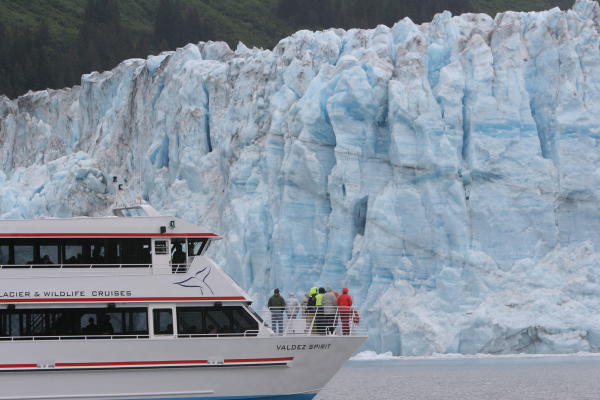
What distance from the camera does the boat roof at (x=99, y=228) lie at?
761 inches

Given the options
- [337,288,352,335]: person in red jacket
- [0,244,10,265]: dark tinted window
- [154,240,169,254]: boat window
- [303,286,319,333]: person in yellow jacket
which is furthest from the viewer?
[337,288,352,335]: person in red jacket

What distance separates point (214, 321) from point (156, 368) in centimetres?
135

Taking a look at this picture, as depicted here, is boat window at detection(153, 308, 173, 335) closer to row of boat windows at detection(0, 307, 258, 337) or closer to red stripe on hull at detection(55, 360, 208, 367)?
row of boat windows at detection(0, 307, 258, 337)

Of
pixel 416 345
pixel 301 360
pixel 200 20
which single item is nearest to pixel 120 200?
pixel 301 360

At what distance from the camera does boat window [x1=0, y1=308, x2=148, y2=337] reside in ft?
62.6

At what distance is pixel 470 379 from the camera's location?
2794 cm

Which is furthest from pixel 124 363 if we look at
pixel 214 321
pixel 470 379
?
pixel 470 379

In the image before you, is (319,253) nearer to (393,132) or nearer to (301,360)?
(393,132)

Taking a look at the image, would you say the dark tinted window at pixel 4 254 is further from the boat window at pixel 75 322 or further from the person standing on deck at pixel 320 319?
the person standing on deck at pixel 320 319

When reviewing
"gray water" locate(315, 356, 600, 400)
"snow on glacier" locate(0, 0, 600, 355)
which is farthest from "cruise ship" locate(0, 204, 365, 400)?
"snow on glacier" locate(0, 0, 600, 355)

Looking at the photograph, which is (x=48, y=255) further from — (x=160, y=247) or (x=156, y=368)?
(x=156, y=368)

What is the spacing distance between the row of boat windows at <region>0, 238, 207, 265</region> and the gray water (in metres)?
6.68

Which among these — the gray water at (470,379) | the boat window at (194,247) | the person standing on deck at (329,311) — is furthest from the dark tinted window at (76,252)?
the gray water at (470,379)

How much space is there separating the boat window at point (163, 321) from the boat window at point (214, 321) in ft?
0.47
